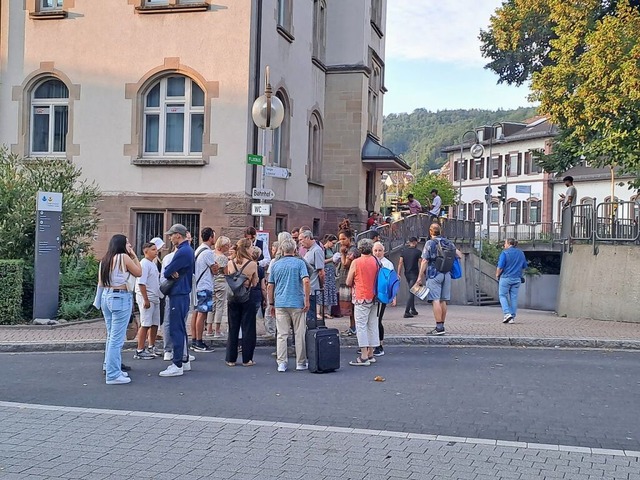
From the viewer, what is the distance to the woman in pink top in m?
11.3

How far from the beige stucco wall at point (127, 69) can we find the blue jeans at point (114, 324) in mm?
9603

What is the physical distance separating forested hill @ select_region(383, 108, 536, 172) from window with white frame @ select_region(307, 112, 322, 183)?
9991 cm

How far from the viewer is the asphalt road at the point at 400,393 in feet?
25.7

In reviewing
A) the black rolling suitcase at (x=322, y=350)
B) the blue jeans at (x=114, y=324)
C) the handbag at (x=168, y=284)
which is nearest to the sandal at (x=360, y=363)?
the black rolling suitcase at (x=322, y=350)

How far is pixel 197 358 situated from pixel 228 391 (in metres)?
2.70

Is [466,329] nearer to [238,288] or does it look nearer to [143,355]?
[238,288]

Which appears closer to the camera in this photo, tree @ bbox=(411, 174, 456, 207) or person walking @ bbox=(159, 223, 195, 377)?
person walking @ bbox=(159, 223, 195, 377)

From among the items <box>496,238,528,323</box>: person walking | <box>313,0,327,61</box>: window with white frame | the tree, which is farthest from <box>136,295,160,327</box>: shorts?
the tree

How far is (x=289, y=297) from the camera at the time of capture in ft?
35.2

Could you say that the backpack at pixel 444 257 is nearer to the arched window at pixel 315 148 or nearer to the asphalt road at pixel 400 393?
the asphalt road at pixel 400 393

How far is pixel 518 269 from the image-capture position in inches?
656

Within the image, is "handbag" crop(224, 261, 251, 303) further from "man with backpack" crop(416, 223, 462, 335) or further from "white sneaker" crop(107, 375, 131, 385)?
"man with backpack" crop(416, 223, 462, 335)

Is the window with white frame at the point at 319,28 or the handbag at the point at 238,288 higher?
the window with white frame at the point at 319,28

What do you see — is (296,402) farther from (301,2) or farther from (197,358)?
(301,2)
